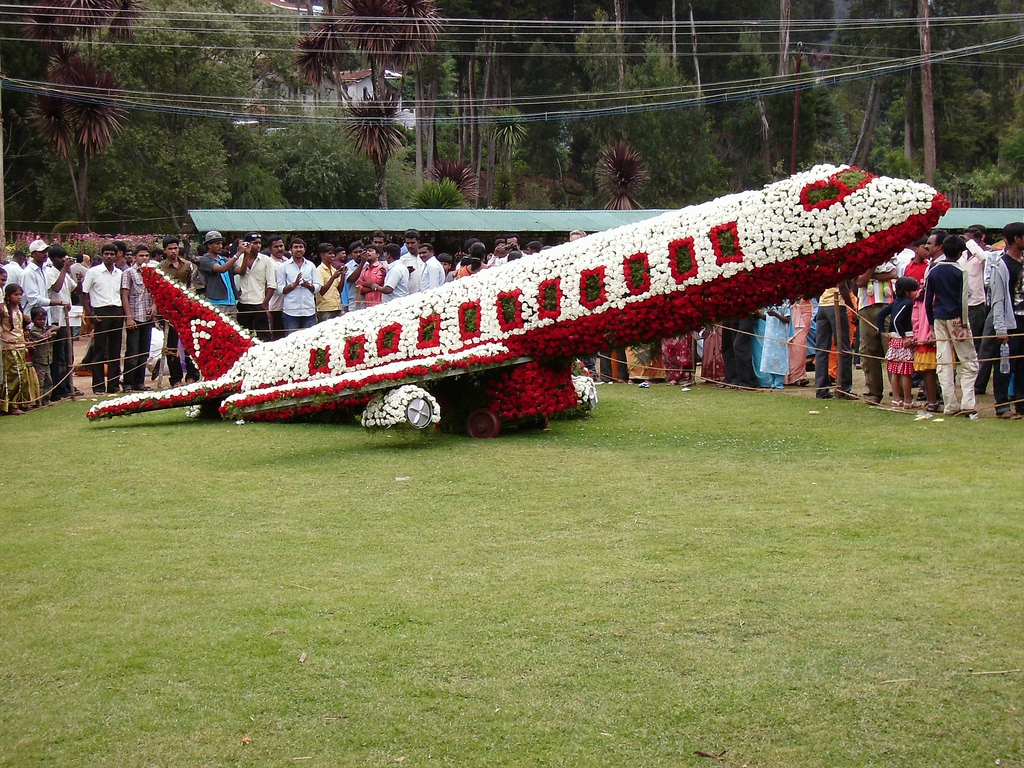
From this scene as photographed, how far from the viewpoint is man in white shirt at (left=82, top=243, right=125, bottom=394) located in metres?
17.7

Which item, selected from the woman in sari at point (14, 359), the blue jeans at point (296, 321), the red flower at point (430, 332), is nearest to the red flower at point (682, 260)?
the red flower at point (430, 332)

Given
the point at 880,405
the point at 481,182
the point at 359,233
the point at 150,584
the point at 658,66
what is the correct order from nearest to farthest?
the point at 150,584, the point at 880,405, the point at 359,233, the point at 658,66, the point at 481,182

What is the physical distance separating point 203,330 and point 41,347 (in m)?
3.97

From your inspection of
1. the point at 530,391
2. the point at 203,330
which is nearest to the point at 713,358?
the point at 530,391

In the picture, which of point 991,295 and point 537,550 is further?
point 991,295

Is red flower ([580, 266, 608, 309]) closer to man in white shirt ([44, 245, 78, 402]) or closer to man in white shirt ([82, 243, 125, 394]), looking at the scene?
man in white shirt ([82, 243, 125, 394])

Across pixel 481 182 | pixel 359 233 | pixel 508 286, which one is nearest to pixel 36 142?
pixel 481 182

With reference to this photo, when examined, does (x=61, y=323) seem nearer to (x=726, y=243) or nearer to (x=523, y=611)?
(x=726, y=243)

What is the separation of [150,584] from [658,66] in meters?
53.0

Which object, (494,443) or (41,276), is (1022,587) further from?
(41,276)

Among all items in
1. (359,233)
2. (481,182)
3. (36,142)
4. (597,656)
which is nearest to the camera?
(597,656)

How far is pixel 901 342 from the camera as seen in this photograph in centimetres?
1371

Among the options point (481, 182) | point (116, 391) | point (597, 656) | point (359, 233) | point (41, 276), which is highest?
point (481, 182)

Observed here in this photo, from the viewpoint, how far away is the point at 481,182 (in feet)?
199
